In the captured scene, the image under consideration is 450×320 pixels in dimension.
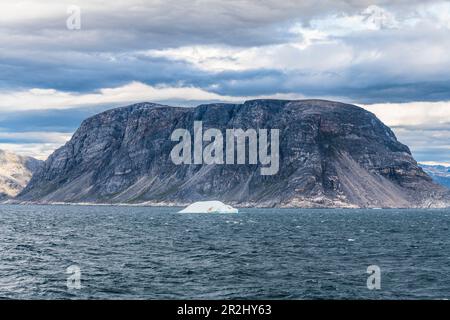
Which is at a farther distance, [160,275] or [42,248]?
[42,248]

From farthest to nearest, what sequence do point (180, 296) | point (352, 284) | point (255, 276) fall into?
point (255, 276) → point (352, 284) → point (180, 296)

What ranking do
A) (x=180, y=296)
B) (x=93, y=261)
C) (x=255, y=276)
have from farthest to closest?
1. (x=93, y=261)
2. (x=255, y=276)
3. (x=180, y=296)

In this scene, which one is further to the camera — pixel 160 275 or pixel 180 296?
pixel 160 275
